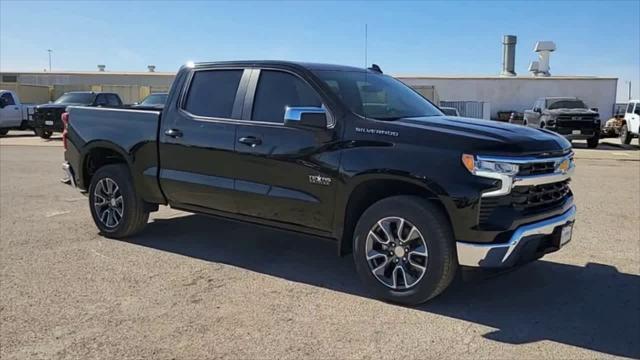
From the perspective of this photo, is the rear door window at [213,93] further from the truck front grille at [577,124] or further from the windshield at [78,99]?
the truck front grille at [577,124]

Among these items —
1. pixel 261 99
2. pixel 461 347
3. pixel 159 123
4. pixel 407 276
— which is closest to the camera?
pixel 461 347

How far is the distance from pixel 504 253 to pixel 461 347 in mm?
767

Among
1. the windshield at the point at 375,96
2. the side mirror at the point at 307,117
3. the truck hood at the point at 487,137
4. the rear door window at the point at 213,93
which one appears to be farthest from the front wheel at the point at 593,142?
the side mirror at the point at 307,117

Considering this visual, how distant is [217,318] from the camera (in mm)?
4352

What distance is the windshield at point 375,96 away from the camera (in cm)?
514

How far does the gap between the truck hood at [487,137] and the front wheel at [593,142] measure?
19.8 m

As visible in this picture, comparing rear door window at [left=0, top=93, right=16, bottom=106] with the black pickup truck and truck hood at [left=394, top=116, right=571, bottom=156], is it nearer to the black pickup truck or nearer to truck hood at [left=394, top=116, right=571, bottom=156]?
the black pickup truck

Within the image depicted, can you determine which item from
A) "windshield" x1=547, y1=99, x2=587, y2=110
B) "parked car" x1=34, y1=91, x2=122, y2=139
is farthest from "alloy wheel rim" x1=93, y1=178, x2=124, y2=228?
"windshield" x1=547, y1=99, x2=587, y2=110

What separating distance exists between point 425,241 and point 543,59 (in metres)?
43.8

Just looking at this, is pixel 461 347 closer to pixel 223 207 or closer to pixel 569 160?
pixel 569 160

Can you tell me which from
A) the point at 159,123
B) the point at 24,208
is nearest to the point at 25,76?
the point at 24,208

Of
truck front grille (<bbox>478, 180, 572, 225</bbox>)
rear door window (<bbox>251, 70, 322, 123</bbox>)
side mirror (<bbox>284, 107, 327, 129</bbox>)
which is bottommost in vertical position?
truck front grille (<bbox>478, 180, 572, 225</bbox>)

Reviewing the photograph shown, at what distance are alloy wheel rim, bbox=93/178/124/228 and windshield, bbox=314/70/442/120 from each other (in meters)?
2.80

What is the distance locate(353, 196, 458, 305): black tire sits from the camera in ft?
14.4
